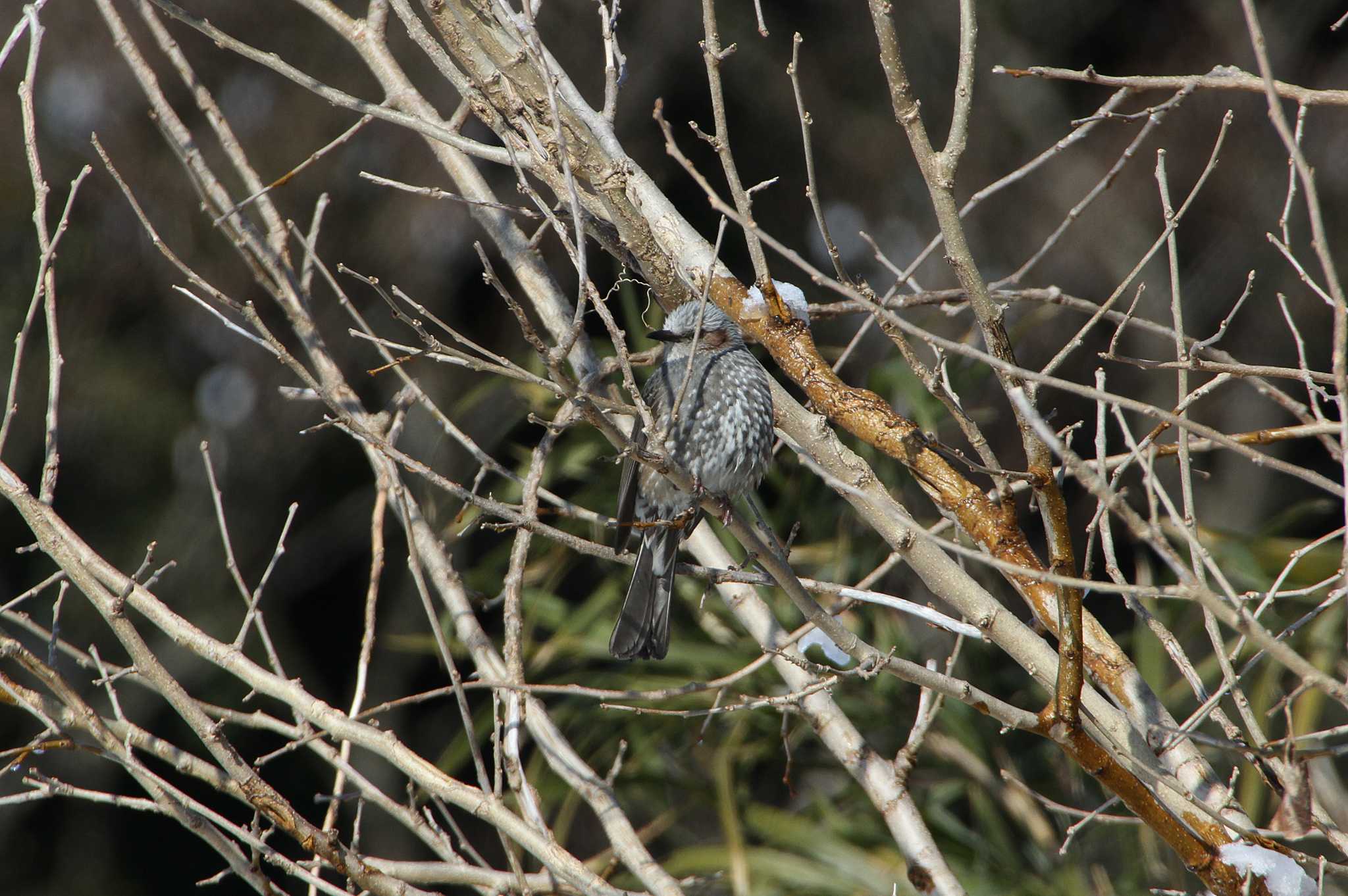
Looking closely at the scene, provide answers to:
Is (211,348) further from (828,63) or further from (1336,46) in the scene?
(1336,46)

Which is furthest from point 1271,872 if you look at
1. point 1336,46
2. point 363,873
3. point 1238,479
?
point 1336,46

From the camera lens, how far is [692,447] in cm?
275

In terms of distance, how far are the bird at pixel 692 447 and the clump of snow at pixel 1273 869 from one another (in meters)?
1.29

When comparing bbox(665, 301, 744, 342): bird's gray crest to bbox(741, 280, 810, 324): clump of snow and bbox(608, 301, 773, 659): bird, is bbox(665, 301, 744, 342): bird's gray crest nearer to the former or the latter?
bbox(608, 301, 773, 659): bird

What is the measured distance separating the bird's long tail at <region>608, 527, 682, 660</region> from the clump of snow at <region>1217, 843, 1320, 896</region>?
129 cm

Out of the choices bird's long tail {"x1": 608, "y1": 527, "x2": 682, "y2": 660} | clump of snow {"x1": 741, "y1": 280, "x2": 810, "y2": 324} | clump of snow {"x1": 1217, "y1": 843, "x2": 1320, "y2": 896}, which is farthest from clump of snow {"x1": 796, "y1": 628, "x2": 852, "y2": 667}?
clump of snow {"x1": 1217, "y1": 843, "x2": 1320, "y2": 896}

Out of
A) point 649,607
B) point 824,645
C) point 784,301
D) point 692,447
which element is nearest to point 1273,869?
point 824,645

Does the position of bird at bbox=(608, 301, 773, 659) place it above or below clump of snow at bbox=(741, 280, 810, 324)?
below

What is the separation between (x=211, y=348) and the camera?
5.70m

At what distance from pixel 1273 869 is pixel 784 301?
1147 mm

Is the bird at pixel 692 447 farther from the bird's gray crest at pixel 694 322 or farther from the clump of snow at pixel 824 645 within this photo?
the clump of snow at pixel 824 645

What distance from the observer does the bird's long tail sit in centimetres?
261

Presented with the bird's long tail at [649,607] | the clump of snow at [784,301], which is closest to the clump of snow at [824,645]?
the bird's long tail at [649,607]

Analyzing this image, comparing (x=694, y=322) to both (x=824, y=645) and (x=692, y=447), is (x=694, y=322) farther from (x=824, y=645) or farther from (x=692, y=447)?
(x=824, y=645)
